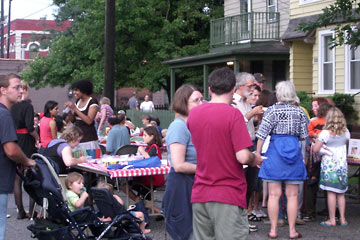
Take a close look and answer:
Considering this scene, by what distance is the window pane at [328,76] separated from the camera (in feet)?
63.3

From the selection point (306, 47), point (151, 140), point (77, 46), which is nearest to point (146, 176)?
point (151, 140)

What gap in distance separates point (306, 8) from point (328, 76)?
2.69m

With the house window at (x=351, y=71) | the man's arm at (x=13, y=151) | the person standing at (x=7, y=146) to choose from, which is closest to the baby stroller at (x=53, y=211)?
the person standing at (x=7, y=146)

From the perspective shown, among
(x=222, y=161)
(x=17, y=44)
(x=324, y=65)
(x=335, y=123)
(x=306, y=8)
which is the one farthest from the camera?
(x=17, y=44)

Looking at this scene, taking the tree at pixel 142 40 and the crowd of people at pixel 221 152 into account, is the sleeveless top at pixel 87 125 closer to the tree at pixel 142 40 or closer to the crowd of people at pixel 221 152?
the crowd of people at pixel 221 152

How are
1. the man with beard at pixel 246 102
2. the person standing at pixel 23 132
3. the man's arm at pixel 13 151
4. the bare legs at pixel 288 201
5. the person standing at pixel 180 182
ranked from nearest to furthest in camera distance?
1. the person standing at pixel 180 182
2. the man's arm at pixel 13 151
3. the bare legs at pixel 288 201
4. the man with beard at pixel 246 102
5. the person standing at pixel 23 132

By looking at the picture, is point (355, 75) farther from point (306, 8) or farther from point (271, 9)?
point (271, 9)

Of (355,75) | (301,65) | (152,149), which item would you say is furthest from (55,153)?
(301,65)

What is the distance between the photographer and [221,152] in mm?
4562

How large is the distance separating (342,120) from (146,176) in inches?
121

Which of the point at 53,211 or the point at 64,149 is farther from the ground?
the point at 64,149

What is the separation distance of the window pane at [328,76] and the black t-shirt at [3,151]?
599 inches

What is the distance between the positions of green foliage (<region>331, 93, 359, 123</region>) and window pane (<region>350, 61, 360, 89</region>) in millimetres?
681

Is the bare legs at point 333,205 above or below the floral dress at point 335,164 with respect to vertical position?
below
